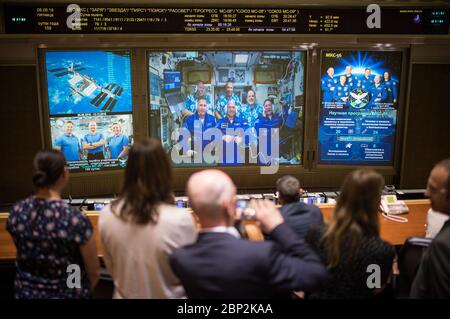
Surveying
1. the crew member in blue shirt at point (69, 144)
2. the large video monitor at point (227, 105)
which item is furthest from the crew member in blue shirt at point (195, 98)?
the crew member in blue shirt at point (69, 144)

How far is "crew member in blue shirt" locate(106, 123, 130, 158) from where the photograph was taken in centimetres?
441

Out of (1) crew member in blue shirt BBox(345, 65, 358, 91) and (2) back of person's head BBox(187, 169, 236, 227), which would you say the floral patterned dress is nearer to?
(2) back of person's head BBox(187, 169, 236, 227)

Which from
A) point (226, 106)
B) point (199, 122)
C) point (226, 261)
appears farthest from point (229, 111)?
point (226, 261)

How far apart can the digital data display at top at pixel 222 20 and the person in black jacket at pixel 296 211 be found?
6.90ft

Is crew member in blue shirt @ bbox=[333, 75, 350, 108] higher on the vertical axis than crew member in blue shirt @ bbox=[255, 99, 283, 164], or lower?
higher

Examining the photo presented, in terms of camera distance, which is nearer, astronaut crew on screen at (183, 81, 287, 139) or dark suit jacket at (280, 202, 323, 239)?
dark suit jacket at (280, 202, 323, 239)

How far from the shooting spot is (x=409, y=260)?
2.06 m

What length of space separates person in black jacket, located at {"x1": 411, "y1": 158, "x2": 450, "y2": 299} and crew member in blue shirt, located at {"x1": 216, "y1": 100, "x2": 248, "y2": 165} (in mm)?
2814

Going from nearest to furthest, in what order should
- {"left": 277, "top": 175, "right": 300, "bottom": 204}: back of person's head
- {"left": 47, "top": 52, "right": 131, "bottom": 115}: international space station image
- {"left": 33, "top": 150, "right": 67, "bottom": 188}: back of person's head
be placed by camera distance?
{"left": 33, "top": 150, "right": 67, "bottom": 188}: back of person's head
{"left": 277, "top": 175, "right": 300, "bottom": 204}: back of person's head
{"left": 47, "top": 52, "right": 131, "bottom": 115}: international space station image

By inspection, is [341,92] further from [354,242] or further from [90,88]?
[354,242]

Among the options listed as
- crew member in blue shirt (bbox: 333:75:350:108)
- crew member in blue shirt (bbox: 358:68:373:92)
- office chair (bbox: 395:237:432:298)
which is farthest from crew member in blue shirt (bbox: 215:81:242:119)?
office chair (bbox: 395:237:432:298)

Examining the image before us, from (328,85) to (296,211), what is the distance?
2679 millimetres

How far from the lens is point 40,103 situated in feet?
13.8
